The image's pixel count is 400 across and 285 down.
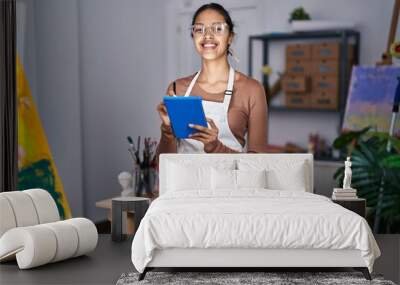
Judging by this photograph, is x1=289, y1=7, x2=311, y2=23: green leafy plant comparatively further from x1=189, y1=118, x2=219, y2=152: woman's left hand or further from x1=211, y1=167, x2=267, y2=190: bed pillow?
x1=211, y1=167, x2=267, y2=190: bed pillow

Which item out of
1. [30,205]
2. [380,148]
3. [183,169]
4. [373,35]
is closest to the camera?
[30,205]

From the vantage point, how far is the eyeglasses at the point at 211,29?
21.4ft

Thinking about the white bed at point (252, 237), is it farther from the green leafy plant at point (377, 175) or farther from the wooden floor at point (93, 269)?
the green leafy plant at point (377, 175)

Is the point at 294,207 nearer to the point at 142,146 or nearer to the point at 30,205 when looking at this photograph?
the point at 30,205

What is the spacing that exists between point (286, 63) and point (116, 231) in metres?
2.83

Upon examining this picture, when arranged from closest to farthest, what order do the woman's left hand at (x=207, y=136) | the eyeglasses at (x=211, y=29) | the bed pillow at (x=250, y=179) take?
the bed pillow at (x=250, y=179) < the woman's left hand at (x=207, y=136) < the eyeglasses at (x=211, y=29)

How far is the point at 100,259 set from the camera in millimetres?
5328

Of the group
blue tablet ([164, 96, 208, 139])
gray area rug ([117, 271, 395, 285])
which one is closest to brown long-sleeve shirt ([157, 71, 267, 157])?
blue tablet ([164, 96, 208, 139])

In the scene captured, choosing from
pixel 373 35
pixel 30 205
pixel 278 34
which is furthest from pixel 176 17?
pixel 30 205

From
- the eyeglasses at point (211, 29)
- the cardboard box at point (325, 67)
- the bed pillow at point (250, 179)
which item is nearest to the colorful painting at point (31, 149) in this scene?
the eyeglasses at point (211, 29)

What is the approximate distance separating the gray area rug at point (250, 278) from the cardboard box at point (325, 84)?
2893mm

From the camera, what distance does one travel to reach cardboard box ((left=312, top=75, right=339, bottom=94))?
7.39m

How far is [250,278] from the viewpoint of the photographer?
4.70m

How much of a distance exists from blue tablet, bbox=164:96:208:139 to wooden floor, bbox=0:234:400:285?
1218 millimetres
